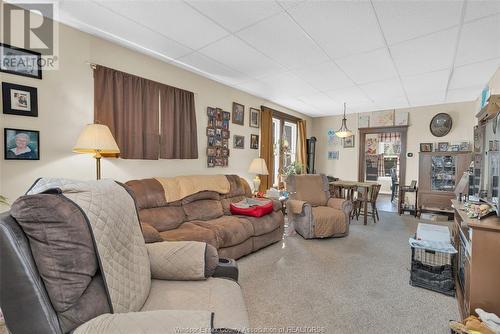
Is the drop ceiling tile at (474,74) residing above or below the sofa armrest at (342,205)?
above

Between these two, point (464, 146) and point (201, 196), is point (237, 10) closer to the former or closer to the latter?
point (201, 196)

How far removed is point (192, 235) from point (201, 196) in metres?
0.85

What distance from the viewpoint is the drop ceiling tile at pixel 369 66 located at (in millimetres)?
2988

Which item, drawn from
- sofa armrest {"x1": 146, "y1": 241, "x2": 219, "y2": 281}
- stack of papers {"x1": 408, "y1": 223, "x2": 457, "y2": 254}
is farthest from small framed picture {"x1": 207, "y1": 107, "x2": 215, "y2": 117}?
stack of papers {"x1": 408, "y1": 223, "x2": 457, "y2": 254}

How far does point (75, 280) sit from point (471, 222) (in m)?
2.39

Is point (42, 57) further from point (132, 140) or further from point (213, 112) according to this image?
point (213, 112)

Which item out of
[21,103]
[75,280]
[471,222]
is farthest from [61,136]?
[471,222]

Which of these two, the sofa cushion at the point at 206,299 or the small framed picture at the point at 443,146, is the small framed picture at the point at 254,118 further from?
the small framed picture at the point at 443,146

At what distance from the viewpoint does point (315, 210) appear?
3922 mm

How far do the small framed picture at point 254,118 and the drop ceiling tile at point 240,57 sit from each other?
110 centimetres

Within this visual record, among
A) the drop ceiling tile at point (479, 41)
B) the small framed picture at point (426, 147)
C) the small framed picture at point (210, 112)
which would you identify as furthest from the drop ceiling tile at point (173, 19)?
the small framed picture at point (426, 147)

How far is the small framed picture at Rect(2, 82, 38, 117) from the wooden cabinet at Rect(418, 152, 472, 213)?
6316 mm

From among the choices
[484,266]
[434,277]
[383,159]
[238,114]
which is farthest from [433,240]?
[383,159]

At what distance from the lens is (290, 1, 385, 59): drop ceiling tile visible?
2051mm
